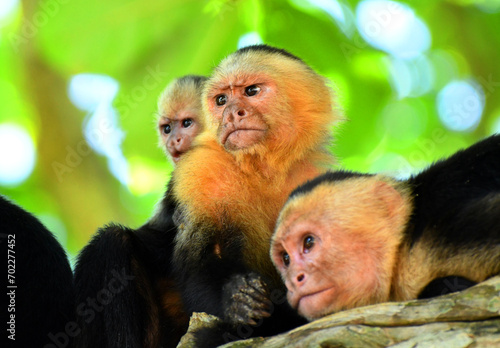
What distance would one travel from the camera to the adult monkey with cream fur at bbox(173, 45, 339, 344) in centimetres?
392

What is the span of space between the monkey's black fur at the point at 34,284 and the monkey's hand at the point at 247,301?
0.98 m

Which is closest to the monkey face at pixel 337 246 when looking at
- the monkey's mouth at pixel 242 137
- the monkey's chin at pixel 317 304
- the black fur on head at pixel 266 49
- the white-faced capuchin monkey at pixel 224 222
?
the monkey's chin at pixel 317 304

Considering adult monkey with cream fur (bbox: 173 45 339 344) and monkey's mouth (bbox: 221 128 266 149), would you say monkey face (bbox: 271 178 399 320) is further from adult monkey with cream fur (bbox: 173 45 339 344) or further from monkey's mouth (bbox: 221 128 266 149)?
monkey's mouth (bbox: 221 128 266 149)

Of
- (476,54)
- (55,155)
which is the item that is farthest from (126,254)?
(476,54)

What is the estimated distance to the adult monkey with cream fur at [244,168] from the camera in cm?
392

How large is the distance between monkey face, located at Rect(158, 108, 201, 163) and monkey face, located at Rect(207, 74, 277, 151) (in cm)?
94

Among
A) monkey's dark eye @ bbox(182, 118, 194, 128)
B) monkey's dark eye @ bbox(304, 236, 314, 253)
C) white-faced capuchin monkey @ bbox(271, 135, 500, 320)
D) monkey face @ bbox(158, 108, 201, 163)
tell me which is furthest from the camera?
monkey's dark eye @ bbox(182, 118, 194, 128)

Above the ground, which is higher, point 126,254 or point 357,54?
point 357,54

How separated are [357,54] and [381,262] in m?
2.61

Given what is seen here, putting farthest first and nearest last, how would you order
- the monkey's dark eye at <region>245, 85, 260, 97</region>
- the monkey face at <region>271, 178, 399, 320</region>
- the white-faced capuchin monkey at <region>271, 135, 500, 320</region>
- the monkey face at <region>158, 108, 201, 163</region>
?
the monkey face at <region>158, 108, 201, 163</region> → the monkey's dark eye at <region>245, 85, 260, 97</region> → the monkey face at <region>271, 178, 399, 320</region> → the white-faced capuchin monkey at <region>271, 135, 500, 320</region>

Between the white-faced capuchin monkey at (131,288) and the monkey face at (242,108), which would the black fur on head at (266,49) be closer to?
the monkey face at (242,108)

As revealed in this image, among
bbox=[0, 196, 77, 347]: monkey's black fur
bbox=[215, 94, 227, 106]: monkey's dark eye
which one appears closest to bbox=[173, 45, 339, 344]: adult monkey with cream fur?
bbox=[215, 94, 227, 106]: monkey's dark eye

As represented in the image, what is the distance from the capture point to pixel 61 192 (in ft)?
18.7

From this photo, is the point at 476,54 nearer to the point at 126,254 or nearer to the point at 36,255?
the point at 126,254
